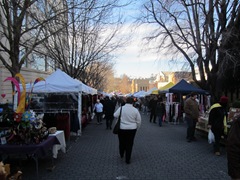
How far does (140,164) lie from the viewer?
25.2 feet

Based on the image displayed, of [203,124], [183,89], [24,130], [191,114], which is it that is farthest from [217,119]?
[183,89]

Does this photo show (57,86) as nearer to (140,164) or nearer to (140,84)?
(140,164)

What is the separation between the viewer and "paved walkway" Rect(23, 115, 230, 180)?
666 centimetres

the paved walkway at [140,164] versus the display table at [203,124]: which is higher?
the display table at [203,124]

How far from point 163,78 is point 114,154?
9104 cm

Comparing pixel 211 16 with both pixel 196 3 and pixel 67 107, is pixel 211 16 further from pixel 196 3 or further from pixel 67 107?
pixel 67 107

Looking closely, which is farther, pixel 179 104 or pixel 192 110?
pixel 179 104

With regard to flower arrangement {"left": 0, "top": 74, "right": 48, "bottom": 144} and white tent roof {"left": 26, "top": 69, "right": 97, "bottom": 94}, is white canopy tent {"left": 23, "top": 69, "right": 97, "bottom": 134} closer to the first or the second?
white tent roof {"left": 26, "top": 69, "right": 97, "bottom": 94}

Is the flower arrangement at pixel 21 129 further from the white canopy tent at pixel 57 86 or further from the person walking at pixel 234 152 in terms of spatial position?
the white canopy tent at pixel 57 86

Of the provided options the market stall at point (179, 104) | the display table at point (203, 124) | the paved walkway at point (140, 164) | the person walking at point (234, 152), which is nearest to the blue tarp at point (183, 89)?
the market stall at point (179, 104)

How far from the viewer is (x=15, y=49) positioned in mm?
11633

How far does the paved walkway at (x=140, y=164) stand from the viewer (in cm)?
666

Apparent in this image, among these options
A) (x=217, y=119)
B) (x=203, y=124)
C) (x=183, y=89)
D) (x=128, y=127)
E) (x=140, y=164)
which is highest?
(x=183, y=89)

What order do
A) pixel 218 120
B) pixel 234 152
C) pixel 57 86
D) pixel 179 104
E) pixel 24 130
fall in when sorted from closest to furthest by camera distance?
pixel 234 152
pixel 24 130
pixel 218 120
pixel 57 86
pixel 179 104
